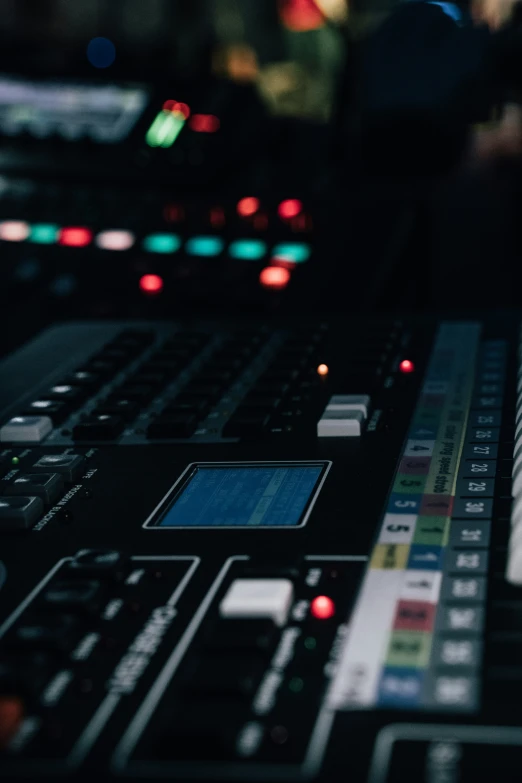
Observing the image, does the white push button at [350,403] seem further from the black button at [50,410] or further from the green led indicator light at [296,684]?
the green led indicator light at [296,684]

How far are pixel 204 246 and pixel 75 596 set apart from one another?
0.97 m

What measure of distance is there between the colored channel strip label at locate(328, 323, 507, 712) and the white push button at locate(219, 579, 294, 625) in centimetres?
4

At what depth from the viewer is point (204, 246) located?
4.92ft

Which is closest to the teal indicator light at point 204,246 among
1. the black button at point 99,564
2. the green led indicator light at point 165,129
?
the green led indicator light at point 165,129

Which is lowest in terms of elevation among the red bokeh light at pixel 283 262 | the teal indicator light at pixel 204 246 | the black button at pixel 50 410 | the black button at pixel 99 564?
the red bokeh light at pixel 283 262

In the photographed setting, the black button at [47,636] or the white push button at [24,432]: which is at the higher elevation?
the black button at [47,636]

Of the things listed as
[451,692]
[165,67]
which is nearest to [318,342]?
[451,692]

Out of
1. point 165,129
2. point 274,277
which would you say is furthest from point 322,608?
point 165,129

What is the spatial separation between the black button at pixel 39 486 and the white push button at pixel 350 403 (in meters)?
0.24

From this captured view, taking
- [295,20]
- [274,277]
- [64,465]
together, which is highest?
[64,465]

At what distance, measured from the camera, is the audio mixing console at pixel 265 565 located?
465mm

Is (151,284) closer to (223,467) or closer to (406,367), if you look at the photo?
(406,367)

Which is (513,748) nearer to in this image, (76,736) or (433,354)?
(76,736)

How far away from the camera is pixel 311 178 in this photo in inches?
68.9
